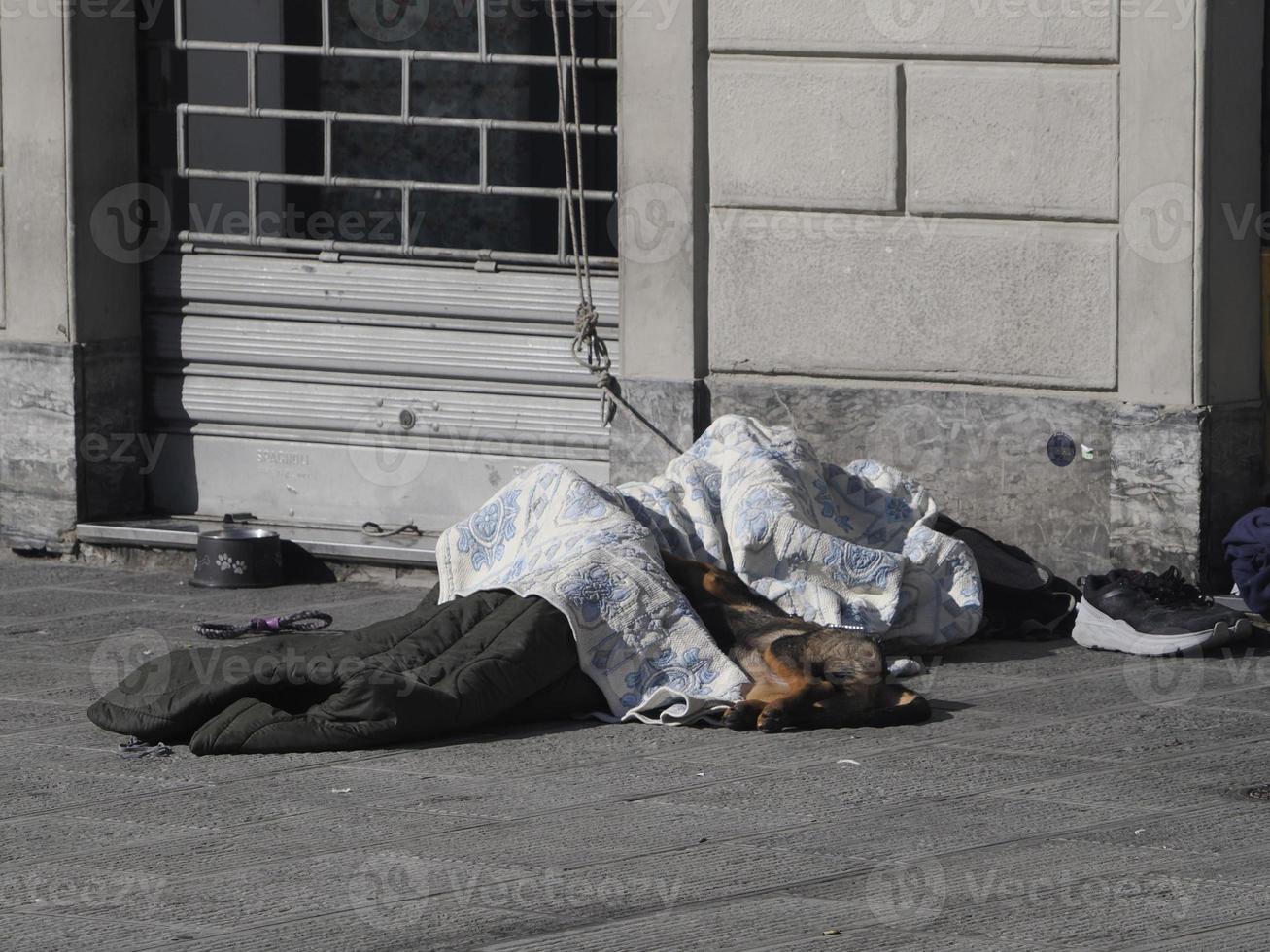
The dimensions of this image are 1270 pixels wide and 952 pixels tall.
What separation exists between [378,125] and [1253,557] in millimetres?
4022

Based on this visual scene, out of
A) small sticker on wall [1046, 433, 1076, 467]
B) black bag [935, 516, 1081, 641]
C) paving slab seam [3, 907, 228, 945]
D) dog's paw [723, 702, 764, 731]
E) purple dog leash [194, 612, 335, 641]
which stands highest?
small sticker on wall [1046, 433, 1076, 467]

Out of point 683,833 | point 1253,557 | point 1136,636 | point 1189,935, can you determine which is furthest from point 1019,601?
point 1189,935

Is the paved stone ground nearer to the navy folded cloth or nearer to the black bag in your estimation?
the navy folded cloth

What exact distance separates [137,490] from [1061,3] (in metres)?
4.38

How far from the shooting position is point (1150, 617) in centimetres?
707

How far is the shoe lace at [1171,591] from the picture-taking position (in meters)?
7.12

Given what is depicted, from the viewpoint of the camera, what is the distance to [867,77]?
7.82m

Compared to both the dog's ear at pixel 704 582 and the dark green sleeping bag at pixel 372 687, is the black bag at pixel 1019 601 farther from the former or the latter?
the dark green sleeping bag at pixel 372 687

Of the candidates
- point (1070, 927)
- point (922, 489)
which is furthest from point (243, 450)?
point (1070, 927)

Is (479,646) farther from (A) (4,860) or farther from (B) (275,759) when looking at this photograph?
(A) (4,860)

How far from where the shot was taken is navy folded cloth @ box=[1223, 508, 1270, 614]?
7.24 metres

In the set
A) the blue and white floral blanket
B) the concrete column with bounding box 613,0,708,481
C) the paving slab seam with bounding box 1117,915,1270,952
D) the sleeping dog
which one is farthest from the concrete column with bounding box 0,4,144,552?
the paving slab seam with bounding box 1117,915,1270,952

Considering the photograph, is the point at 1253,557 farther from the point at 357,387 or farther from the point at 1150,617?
the point at 357,387

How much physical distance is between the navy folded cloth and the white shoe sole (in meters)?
0.17
